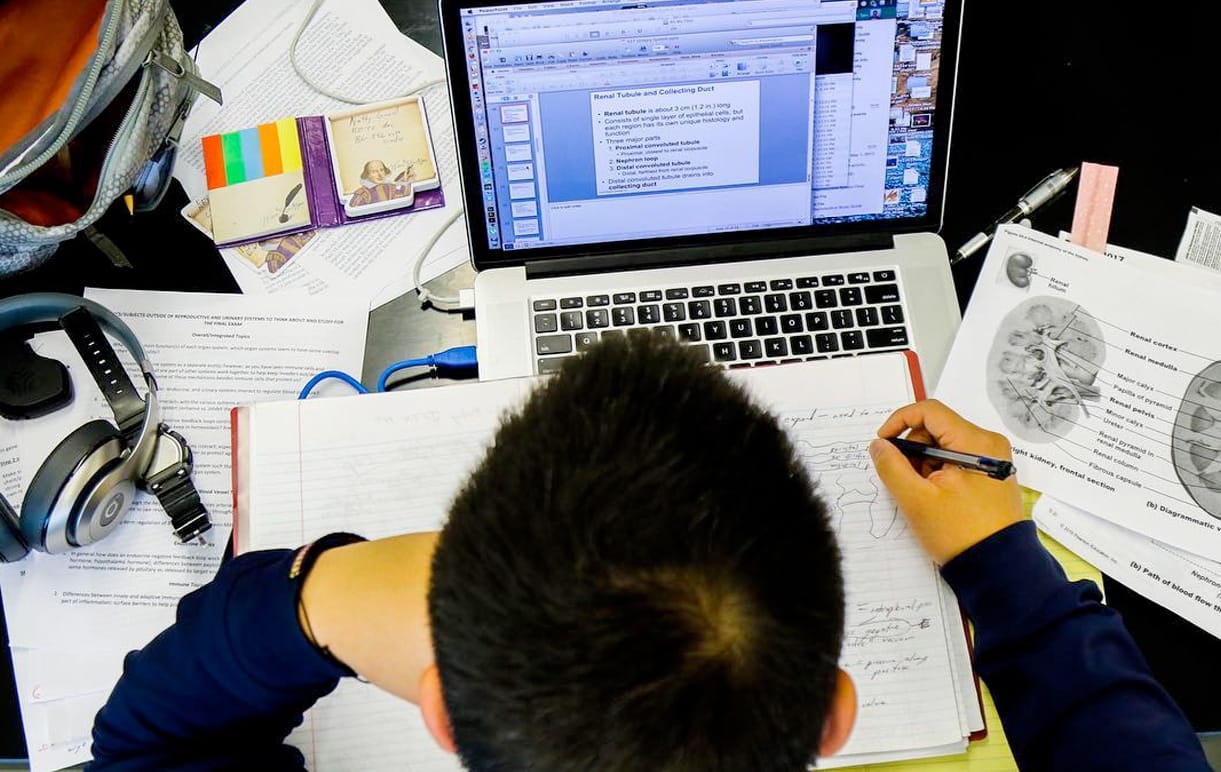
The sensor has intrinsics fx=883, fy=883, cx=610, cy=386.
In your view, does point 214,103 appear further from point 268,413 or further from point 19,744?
point 19,744

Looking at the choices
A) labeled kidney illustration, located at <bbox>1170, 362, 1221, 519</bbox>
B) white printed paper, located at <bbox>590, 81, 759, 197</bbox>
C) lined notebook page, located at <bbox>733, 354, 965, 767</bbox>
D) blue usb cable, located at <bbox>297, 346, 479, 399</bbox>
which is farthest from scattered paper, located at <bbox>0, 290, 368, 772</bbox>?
labeled kidney illustration, located at <bbox>1170, 362, 1221, 519</bbox>

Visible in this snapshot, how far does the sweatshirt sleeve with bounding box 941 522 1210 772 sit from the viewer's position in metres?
0.54

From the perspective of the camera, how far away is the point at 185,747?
0.55 meters

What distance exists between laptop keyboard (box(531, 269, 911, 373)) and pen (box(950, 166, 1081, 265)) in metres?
0.10

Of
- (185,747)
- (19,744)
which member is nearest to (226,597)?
(185,747)

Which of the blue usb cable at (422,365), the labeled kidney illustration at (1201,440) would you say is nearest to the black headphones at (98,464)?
the blue usb cable at (422,365)

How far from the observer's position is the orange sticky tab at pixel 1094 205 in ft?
2.38

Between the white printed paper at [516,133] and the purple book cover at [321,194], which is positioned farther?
the purple book cover at [321,194]

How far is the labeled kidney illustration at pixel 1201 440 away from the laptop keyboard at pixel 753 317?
20 centimetres

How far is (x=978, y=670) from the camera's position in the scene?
23.1 inches

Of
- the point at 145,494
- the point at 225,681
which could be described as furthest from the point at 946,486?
the point at 145,494

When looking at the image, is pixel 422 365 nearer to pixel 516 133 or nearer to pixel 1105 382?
pixel 516 133

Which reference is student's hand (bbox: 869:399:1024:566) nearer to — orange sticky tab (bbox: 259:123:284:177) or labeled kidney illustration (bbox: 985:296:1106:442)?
labeled kidney illustration (bbox: 985:296:1106:442)

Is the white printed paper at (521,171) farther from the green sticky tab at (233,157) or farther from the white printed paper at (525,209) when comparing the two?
the green sticky tab at (233,157)
